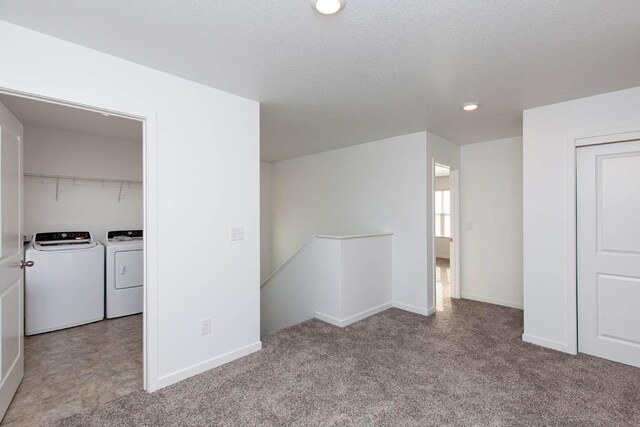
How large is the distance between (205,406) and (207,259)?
3.40ft

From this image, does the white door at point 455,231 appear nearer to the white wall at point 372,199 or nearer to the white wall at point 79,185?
the white wall at point 372,199

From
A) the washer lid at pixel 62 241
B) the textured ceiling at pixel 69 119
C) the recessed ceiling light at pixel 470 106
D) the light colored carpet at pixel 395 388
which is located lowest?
the light colored carpet at pixel 395 388

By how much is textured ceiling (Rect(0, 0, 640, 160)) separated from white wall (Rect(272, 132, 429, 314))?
3.86 feet

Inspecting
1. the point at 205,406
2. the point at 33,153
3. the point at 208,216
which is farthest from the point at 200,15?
the point at 33,153

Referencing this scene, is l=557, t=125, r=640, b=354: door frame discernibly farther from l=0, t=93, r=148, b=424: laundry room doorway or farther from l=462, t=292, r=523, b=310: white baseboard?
l=0, t=93, r=148, b=424: laundry room doorway

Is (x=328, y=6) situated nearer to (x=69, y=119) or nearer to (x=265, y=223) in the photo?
(x=69, y=119)

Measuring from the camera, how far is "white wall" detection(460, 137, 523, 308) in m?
4.23

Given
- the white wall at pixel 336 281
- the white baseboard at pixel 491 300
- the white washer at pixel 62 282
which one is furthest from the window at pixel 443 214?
the white washer at pixel 62 282

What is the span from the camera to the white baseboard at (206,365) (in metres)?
2.34

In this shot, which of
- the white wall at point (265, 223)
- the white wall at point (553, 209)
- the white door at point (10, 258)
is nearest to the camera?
the white door at point (10, 258)

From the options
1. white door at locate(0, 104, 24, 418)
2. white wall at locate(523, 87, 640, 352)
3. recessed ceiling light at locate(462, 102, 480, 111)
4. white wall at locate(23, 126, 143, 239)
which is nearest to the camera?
white door at locate(0, 104, 24, 418)

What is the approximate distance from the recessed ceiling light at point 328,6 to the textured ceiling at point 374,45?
1.7 inches

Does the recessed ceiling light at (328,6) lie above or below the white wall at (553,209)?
above

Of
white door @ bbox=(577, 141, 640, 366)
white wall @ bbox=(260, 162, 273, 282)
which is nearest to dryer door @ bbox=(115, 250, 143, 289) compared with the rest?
white wall @ bbox=(260, 162, 273, 282)
